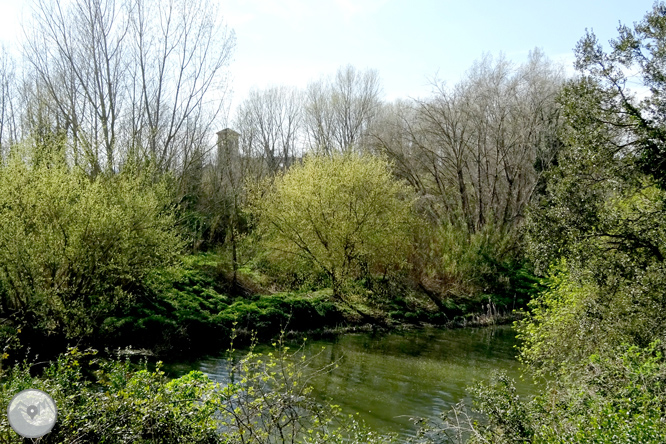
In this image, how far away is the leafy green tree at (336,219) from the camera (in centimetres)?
2366

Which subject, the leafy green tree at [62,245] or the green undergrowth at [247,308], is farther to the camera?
the green undergrowth at [247,308]

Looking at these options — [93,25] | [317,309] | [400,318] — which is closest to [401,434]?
[317,309]

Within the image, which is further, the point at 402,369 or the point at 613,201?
the point at 402,369

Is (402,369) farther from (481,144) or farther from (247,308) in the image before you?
(481,144)

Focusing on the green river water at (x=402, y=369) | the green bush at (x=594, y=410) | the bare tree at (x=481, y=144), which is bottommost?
the green river water at (x=402, y=369)

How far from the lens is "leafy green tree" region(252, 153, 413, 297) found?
23.7m

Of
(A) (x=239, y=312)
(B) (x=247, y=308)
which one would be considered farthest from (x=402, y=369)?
(B) (x=247, y=308)

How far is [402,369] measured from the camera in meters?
16.3

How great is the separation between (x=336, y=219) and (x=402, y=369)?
8871mm

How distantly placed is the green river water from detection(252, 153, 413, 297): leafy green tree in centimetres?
390

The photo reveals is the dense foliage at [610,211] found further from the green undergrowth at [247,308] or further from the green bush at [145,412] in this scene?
the green undergrowth at [247,308]

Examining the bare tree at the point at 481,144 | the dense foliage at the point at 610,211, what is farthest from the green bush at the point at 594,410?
the bare tree at the point at 481,144
